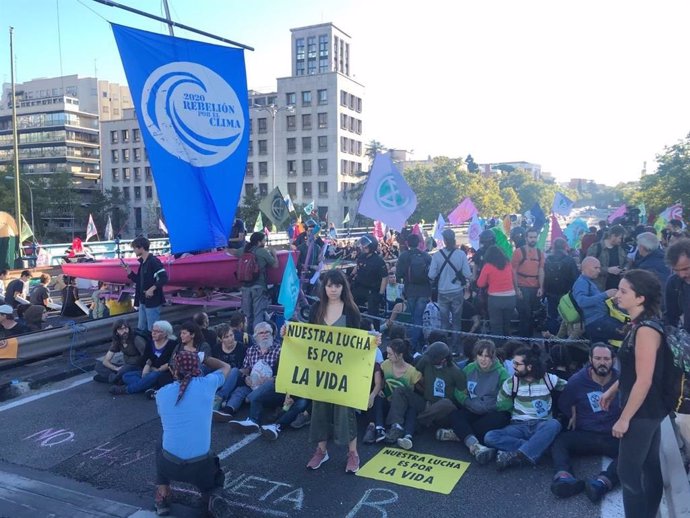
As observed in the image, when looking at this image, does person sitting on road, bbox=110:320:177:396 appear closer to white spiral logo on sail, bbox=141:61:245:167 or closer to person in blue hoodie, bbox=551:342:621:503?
white spiral logo on sail, bbox=141:61:245:167

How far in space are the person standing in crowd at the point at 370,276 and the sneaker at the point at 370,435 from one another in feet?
10.8

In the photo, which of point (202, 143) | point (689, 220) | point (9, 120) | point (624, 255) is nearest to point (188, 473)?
point (202, 143)

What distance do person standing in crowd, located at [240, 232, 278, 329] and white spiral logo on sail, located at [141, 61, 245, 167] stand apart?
1613 mm

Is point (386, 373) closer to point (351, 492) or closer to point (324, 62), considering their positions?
point (351, 492)

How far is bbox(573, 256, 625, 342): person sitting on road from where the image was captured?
6.44 meters

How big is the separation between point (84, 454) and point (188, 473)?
1.84 metres

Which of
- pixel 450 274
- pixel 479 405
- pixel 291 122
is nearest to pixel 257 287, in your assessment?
pixel 450 274

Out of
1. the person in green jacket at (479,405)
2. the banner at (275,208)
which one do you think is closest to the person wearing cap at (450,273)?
the person in green jacket at (479,405)

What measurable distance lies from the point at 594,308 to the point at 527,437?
7.18 ft

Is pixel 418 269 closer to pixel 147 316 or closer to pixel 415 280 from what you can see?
pixel 415 280

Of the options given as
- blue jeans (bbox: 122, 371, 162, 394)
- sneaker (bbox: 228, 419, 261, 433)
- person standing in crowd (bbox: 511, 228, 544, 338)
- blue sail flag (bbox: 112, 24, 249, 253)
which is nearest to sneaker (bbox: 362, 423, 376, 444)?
sneaker (bbox: 228, 419, 261, 433)

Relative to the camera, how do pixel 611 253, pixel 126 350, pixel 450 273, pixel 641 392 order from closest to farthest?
pixel 641 392 < pixel 126 350 < pixel 450 273 < pixel 611 253

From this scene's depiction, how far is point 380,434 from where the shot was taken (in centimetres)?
562

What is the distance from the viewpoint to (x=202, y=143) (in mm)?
7754
